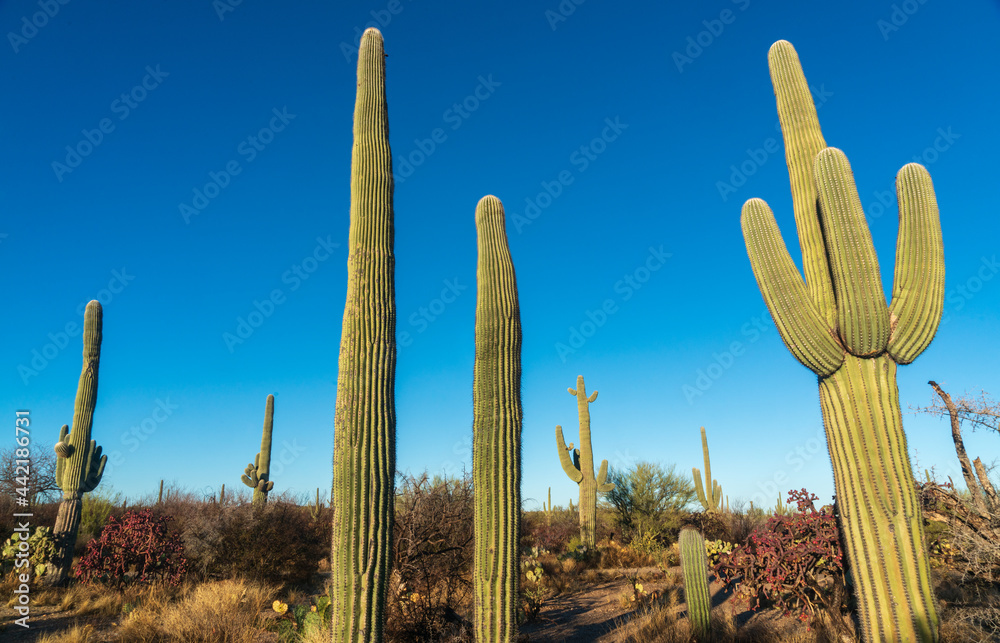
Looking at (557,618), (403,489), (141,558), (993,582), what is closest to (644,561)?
(557,618)

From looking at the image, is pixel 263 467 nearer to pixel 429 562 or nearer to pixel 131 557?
pixel 131 557

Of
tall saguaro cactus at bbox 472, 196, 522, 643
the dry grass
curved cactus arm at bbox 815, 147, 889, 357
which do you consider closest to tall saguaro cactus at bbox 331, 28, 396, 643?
tall saguaro cactus at bbox 472, 196, 522, 643

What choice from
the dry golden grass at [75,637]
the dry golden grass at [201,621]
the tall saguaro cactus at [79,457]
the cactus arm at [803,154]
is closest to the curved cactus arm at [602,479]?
the dry golden grass at [201,621]

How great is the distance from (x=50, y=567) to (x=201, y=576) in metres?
2.56

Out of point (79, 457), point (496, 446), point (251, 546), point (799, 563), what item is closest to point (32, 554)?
point (79, 457)

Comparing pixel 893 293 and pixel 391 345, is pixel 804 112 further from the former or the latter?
pixel 391 345

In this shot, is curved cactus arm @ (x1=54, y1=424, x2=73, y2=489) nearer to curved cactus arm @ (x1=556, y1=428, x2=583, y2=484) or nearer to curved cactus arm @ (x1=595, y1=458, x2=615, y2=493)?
curved cactus arm @ (x1=556, y1=428, x2=583, y2=484)

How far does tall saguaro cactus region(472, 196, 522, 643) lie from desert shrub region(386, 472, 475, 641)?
1.19 m

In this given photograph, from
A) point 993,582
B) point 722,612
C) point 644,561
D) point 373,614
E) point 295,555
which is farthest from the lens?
point 644,561

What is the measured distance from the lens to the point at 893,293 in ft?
18.9

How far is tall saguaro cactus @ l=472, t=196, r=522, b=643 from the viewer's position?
5.59 meters

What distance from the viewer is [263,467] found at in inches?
683

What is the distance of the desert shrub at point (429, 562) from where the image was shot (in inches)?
278

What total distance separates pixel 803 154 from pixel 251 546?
41.4 ft
